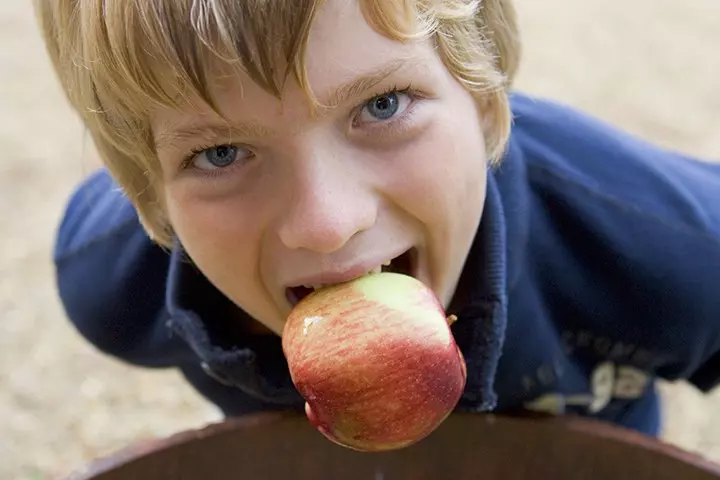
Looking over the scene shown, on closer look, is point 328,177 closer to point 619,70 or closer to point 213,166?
point 213,166

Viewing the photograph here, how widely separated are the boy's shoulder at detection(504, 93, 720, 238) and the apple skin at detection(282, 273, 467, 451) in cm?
24

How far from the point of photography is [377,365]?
0.49 metres

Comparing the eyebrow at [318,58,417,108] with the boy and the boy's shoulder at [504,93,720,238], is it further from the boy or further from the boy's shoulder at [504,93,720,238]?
the boy's shoulder at [504,93,720,238]

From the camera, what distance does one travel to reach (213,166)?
1.74ft

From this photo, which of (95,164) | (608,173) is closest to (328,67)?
(608,173)

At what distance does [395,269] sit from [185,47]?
0.20 metres

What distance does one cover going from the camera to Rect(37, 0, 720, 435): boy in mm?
469

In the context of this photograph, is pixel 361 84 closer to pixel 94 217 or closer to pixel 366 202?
pixel 366 202

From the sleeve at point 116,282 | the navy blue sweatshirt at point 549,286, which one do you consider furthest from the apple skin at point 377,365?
the sleeve at point 116,282

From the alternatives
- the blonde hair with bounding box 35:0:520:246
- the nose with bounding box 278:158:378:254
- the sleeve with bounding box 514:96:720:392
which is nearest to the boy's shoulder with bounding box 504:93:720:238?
the sleeve with bounding box 514:96:720:392

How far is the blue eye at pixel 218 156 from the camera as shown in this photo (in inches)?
20.4

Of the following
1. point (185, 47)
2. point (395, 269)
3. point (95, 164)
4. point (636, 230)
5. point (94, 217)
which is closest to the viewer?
point (185, 47)

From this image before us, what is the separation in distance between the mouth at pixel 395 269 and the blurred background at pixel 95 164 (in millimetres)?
384

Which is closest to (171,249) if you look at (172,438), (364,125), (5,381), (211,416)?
(172,438)
